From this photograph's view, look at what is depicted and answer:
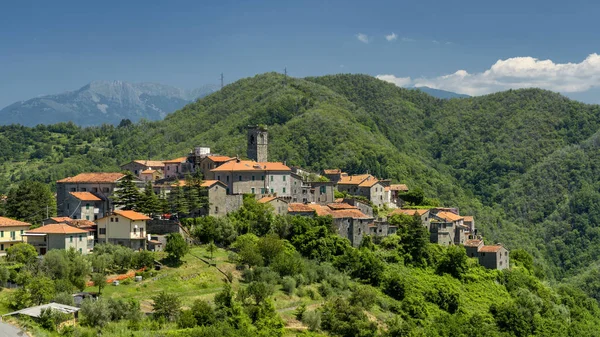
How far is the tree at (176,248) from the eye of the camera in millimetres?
56562

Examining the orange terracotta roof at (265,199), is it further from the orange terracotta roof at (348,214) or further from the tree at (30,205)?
the tree at (30,205)

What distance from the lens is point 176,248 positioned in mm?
56500

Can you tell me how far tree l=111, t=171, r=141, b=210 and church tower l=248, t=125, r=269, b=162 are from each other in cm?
2729

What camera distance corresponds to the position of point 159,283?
175 feet

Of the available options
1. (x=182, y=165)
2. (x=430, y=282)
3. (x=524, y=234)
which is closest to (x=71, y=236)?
(x=182, y=165)

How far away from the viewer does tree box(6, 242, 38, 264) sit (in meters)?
52.4

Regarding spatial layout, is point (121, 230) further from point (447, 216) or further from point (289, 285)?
point (447, 216)

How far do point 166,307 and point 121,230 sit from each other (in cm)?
1493

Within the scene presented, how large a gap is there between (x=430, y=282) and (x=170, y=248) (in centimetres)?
2896

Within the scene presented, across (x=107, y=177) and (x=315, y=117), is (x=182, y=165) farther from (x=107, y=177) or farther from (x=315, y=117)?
(x=315, y=117)

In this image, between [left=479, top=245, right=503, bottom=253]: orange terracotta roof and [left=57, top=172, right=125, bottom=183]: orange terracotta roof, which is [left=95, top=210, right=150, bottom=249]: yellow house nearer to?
[left=57, top=172, right=125, bottom=183]: orange terracotta roof

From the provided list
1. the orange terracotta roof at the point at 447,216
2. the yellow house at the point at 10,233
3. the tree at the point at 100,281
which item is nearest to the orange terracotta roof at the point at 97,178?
the yellow house at the point at 10,233

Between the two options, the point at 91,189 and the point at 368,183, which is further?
the point at 368,183

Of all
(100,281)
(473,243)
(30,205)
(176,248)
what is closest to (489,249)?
(473,243)
